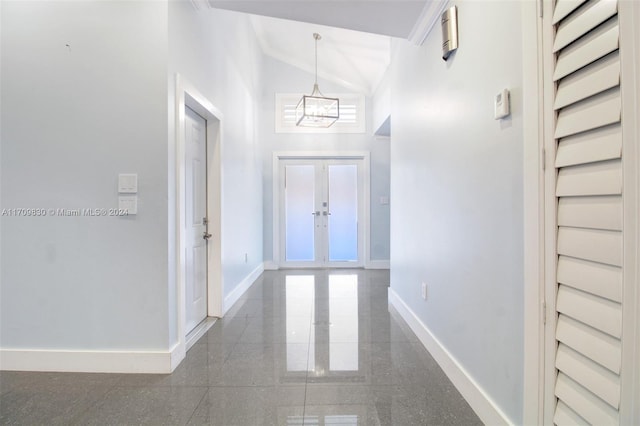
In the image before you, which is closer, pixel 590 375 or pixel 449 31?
pixel 590 375

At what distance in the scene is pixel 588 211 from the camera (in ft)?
3.25

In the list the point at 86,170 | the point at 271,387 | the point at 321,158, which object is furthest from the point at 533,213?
the point at 321,158

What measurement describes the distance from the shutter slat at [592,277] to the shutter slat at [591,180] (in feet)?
0.73

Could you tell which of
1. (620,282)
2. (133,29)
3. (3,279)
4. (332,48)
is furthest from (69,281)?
(332,48)

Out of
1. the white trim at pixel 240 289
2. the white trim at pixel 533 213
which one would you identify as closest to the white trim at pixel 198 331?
the white trim at pixel 240 289

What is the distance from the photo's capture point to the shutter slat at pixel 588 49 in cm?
89

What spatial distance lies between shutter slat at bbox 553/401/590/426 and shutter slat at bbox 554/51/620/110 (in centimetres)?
102

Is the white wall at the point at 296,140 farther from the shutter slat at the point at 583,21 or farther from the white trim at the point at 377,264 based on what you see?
the shutter slat at the point at 583,21

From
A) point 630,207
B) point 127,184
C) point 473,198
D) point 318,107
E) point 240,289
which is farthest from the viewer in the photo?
point 318,107

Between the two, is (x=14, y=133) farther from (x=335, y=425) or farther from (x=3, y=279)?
(x=335, y=425)

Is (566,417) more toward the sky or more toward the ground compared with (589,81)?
more toward the ground

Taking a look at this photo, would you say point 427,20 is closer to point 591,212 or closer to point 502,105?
point 502,105

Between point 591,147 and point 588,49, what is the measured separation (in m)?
0.30

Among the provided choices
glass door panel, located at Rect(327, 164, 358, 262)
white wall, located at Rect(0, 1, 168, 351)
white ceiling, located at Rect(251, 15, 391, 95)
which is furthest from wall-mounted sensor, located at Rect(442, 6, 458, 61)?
glass door panel, located at Rect(327, 164, 358, 262)
